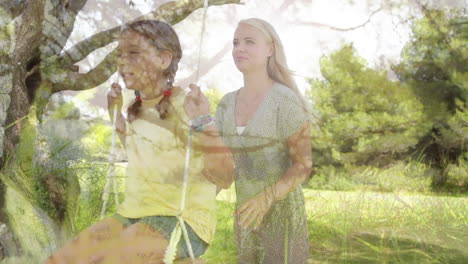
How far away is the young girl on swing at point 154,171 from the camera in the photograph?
42.8 inches

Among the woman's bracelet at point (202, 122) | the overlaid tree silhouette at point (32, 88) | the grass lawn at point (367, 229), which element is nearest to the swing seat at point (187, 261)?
the grass lawn at point (367, 229)

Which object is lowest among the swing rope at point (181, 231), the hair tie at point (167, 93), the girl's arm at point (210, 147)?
the swing rope at point (181, 231)

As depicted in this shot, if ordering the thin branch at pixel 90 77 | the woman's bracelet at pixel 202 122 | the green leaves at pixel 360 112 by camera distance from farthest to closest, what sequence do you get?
the thin branch at pixel 90 77 < the green leaves at pixel 360 112 < the woman's bracelet at pixel 202 122

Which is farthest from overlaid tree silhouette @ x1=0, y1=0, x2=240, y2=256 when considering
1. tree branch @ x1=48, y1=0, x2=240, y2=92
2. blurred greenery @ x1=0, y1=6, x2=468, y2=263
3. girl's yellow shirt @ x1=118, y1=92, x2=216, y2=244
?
girl's yellow shirt @ x1=118, y1=92, x2=216, y2=244

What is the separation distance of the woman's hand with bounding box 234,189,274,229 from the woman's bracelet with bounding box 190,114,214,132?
0.72 ft

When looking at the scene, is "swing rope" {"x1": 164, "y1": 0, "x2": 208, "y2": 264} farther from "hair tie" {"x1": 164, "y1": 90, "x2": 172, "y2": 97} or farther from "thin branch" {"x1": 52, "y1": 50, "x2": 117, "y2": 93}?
"thin branch" {"x1": 52, "y1": 50, "x2": 117, "y2": 93}

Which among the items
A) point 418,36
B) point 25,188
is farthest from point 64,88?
point 418,36

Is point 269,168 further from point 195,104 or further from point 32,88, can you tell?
point 32,88

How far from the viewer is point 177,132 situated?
111 centimetres

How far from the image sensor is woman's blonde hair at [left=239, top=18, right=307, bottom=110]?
3.65ft

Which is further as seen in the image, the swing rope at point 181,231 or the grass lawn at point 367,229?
the grass lawn at point 367,229

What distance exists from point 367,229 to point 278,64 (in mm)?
446

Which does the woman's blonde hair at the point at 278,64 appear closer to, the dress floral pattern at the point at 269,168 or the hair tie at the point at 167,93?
the dress floral pattern at the point at 269,168

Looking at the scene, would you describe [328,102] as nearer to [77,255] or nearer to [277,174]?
[277,174]
